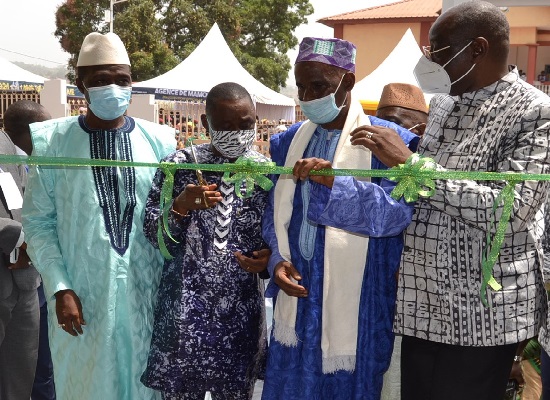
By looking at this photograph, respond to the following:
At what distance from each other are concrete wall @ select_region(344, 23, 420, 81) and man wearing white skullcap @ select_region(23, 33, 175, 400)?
33.1m

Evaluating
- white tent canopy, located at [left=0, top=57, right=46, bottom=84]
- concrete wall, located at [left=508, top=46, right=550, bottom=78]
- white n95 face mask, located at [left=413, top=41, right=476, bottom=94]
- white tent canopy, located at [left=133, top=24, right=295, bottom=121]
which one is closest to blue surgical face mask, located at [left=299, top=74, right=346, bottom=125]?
white n95 face mask, located at [left=413, top=41, right=476, bottom=94]

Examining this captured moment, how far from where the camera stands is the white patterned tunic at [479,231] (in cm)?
232

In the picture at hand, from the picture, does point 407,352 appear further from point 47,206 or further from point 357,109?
point 47,206

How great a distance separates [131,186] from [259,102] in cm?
2009

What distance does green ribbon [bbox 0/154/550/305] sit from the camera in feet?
7.53

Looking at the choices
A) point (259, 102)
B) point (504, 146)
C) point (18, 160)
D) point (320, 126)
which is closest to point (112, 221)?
point (18, 160)

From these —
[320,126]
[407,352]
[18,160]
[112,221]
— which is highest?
[320,126]

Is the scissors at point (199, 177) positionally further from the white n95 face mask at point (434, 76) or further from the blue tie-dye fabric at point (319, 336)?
the white n95 face mask at point (434, 76)

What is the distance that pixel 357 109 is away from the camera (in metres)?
2.91

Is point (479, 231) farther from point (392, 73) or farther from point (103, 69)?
point (392, 73)

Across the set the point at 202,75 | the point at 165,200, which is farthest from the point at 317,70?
the point at 202,75

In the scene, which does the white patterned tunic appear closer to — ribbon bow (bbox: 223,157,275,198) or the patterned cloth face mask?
ribbon bow (bbox: 223,157,275,198)

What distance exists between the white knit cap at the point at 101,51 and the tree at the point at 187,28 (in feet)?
105

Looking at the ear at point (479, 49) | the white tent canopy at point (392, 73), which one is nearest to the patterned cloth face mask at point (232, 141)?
the ear at point (479, 49)
